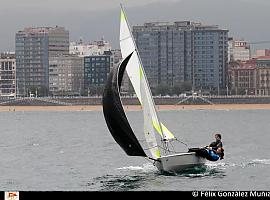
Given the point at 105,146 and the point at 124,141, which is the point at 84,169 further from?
the point at 105,146

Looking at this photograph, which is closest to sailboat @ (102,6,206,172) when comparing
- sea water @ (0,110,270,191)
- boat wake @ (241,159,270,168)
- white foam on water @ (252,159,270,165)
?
sea water @ (0,110,270,191)

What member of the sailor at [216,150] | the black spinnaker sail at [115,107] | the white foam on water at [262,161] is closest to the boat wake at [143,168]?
the sailor at [216,150]

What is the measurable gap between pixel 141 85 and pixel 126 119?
2844 millimetres

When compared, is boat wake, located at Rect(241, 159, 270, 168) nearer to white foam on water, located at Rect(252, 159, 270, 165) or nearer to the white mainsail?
white foam on water, located at Rect(252, 159, 270, 165)

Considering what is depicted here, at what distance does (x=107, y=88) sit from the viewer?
97.1ft

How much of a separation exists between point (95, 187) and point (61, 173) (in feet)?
22.7

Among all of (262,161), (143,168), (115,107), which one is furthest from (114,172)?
(262,161)

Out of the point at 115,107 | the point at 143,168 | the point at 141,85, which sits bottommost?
the point at 143,168

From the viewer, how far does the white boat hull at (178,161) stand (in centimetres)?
3023

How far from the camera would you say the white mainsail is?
31625 mm

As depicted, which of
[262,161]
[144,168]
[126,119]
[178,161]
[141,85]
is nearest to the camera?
[126,119]

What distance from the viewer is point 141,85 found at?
32219 millimetres

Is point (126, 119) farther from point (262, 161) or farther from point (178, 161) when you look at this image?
point (262, 161)

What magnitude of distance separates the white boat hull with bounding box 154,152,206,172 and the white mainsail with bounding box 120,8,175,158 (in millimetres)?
1162
